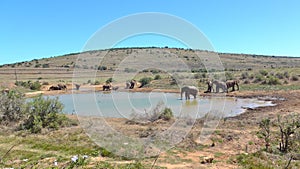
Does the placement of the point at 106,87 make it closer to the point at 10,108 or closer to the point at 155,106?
the point at 155,106

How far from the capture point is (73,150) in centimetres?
766

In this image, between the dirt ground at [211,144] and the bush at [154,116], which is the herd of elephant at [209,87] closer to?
the bush at [154,116]

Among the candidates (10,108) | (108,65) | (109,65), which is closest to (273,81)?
(10,108)

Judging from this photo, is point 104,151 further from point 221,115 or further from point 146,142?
point 221,115

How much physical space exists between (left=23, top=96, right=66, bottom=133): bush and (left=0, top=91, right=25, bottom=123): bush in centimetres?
58

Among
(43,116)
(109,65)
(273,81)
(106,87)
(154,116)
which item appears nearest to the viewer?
(43,116)

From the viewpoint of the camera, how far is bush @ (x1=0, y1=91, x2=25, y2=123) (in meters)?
12.0

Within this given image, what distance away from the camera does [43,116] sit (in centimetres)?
1132

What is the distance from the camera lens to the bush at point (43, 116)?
35.4 feet

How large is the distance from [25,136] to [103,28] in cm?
536

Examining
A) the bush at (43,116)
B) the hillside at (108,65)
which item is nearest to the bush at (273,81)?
the hillside at (108,65)

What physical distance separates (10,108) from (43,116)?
1.96 meters

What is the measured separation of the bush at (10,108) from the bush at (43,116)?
583 mm

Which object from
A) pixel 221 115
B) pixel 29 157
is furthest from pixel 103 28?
pixel 221 115
